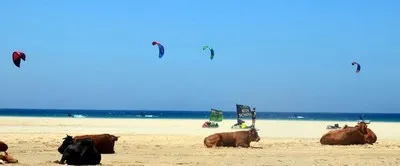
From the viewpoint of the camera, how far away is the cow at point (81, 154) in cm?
1577

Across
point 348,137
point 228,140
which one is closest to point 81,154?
point 228,140

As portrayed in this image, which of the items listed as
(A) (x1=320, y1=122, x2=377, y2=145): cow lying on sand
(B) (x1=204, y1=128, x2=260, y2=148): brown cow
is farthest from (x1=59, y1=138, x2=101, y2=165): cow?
(A) (x1=320, y1=122, x2=377, y2=145): cow lying on sand

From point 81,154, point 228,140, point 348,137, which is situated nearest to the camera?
point 81,154

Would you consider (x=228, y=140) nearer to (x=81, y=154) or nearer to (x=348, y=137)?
(x=348, y=137)

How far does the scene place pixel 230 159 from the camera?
58.7ft

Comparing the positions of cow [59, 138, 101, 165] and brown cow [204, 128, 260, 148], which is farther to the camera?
brown cow [204, 128, 260, 148]

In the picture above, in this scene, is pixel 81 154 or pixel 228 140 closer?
pixel 81 154

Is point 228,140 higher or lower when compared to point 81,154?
higher

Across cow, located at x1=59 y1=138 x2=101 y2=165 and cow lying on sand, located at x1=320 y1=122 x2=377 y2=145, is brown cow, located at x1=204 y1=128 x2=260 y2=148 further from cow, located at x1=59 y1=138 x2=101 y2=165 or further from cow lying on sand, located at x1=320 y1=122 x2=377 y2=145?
cow, located at x1=59 y1=138 x2=101 y2=165

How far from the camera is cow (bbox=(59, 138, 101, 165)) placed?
1577cm

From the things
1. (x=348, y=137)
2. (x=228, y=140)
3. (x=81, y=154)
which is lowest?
(x=81, y=154)

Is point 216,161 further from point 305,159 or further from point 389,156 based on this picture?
point 389,156

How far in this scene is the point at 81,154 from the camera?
15789 mm

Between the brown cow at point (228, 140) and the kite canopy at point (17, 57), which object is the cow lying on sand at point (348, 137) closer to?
the brown cow at point (228, 140)
